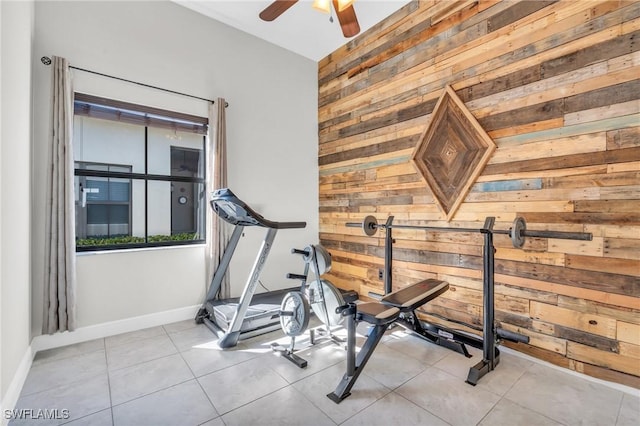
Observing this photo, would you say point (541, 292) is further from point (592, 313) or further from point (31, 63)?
point (31, 63)

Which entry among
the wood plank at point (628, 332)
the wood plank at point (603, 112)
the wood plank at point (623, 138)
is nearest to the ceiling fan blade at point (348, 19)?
the wood plank at point (603, 112)

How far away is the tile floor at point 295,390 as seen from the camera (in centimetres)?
181

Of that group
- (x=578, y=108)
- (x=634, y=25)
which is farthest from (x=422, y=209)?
(x=634, y=25)

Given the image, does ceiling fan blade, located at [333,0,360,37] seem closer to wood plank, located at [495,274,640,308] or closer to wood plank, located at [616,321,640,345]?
wood plank, located at [495,274,640,308]

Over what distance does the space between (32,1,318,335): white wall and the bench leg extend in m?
2.16

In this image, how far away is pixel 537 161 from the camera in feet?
8.04

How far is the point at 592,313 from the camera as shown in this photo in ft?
7.18

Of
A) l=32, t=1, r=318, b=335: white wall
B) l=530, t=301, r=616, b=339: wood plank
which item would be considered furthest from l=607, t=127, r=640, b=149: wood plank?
l=32, t=1, r=318, b=335: white wall

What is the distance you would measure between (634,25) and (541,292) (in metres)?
2.01

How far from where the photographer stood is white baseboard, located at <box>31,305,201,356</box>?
265 centimetres

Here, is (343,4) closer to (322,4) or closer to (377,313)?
(322,4)

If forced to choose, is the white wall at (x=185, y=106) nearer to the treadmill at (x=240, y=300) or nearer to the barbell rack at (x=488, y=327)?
the treadmill at (x=240, y=300)

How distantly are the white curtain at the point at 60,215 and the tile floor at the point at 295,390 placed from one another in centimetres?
38

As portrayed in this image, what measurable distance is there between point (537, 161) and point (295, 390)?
262 centimetres
